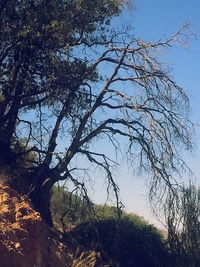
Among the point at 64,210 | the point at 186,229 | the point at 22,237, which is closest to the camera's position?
the point at 22,237

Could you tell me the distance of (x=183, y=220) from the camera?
15.0m

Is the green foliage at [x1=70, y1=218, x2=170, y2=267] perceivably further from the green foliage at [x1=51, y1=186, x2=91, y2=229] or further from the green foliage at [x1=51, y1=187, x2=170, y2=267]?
the green foliage at [x1=51, y1=186, x2=91, y2=229]

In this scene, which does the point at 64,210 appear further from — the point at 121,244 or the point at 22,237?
the point at 22,237

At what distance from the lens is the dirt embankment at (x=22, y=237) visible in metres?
9.27

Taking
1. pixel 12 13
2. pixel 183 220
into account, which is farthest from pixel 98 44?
pixel 183 220

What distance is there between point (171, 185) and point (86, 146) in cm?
337

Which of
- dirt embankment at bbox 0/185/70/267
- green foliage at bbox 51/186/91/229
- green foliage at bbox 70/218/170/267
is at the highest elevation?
green foliage at bbox 51/186/91/229

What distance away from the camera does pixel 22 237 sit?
32.5 ft

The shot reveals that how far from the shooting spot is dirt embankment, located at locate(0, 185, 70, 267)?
30.4 ft

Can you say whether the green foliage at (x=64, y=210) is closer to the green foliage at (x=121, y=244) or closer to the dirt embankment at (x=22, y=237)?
the green foliage at (x=121, y=244)

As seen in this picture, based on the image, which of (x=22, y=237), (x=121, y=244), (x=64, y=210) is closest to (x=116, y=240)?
(x=121, y=244)

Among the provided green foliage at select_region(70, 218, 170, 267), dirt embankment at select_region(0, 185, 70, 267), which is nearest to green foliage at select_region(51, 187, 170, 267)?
green foliage at select_region(70, 218, 170, 267)

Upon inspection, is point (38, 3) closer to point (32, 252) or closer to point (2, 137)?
point (2, 137)

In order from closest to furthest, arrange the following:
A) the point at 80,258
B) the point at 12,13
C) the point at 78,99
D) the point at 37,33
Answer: the point at 80,258 < the point at 37,33 < the point at 12,13 < the point at 78,99
